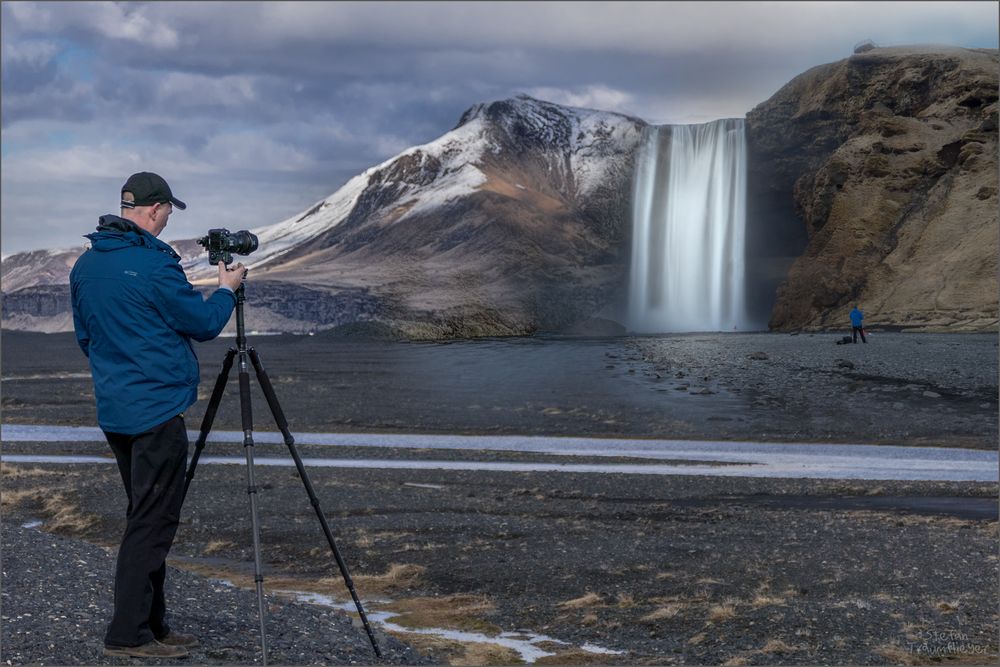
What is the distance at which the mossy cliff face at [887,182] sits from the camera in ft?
198

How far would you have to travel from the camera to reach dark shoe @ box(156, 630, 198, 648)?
6.66 metres

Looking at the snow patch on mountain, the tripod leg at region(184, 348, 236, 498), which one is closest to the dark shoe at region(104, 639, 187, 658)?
the tripod leg at region(184, 348, 236, 498)

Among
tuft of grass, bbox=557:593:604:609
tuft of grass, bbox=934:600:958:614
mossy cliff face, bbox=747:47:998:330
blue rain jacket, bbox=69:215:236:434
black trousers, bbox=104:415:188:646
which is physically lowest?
tuft of grass, bbox=557:593:604:609

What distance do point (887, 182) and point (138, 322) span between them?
234 feet

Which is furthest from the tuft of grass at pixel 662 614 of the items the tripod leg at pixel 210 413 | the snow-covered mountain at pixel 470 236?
the snow-covered mountain at pixel 470 236

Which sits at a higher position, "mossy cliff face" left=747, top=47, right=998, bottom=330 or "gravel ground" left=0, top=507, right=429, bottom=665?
"mossy cliff face" left=747, top=47, right=998, bottom=330

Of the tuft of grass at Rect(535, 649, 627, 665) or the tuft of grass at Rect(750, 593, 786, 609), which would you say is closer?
the tuft of grass at Rect(535, 649, 627, 665)

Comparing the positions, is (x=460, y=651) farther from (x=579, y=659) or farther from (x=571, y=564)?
(x=571, y=564)

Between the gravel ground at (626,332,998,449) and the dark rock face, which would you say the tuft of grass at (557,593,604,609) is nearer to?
the gravel ground at (626,332,998,449)

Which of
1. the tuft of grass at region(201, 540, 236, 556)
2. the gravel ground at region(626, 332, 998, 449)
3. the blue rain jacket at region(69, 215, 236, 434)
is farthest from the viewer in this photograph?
the gravel ground at region(626, 332, 998, 449)

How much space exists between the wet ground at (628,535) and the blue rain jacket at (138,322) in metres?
1.74

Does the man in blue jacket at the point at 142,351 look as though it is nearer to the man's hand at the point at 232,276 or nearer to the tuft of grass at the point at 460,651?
the man's hand at the point at 232,276

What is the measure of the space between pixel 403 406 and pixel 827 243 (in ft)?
138

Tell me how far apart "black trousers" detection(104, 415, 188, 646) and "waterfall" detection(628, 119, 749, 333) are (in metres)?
58.5
